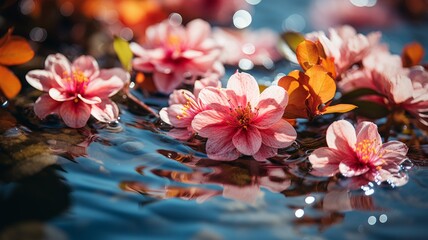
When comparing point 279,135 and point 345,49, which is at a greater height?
point 345,49

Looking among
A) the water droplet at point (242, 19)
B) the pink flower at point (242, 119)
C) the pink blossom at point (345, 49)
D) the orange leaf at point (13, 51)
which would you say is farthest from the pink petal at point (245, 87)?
the water droplet at point (242, 19)

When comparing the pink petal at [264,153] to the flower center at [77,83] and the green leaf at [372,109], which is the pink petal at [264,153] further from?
the flower center at [77,83]

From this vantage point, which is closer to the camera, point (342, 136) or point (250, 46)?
point (342, 136)

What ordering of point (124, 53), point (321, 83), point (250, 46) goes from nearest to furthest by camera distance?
point (321, 83), point (124, 53), point (250, 46)

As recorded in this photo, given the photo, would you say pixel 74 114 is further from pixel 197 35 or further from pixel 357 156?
pixel 357 156

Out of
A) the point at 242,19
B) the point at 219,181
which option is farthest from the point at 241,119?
the point at 242,19

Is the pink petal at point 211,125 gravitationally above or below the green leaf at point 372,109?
below
